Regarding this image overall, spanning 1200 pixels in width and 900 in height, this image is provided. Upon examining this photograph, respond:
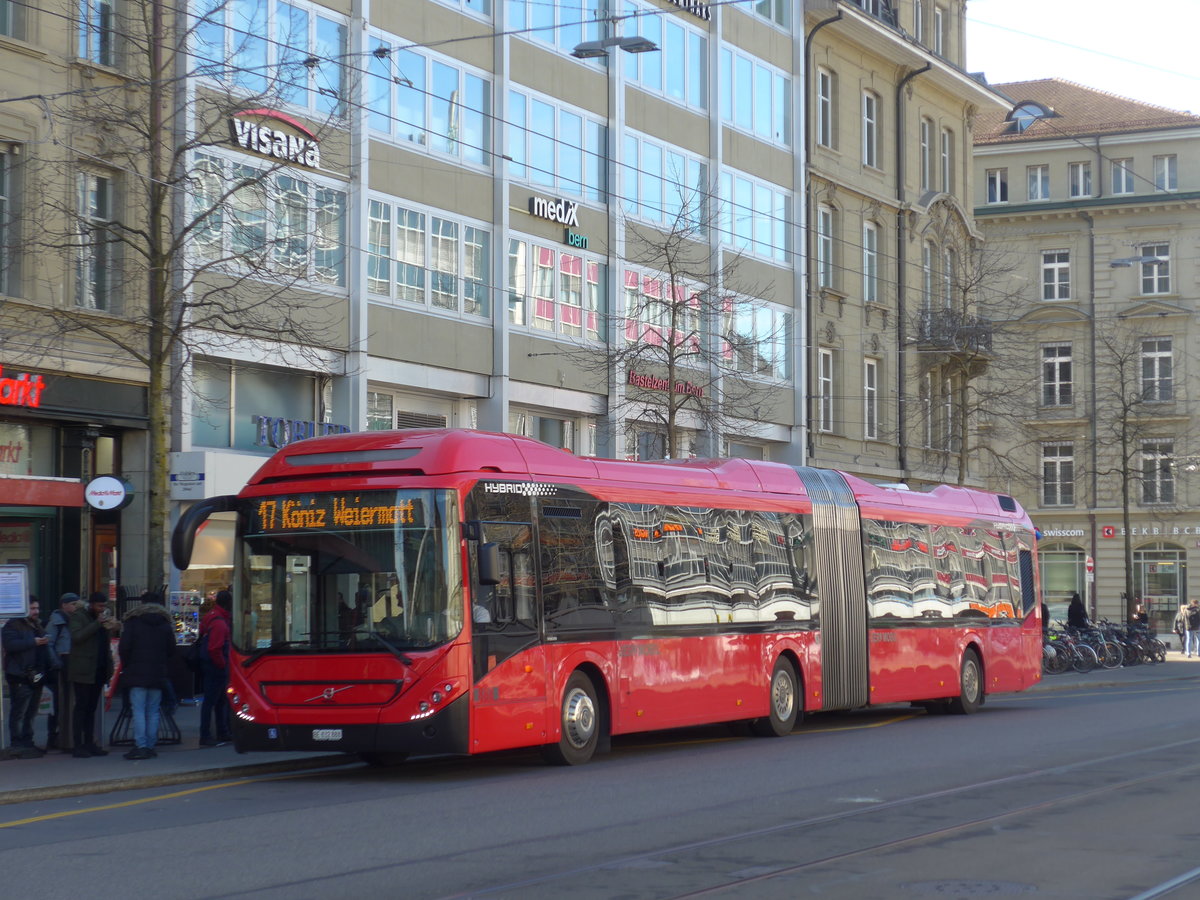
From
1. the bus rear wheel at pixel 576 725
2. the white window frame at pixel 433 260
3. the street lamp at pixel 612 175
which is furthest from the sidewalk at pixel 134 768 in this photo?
the street lamp at pixel 612 175

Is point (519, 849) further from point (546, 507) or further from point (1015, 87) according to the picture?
point (1015, 87)

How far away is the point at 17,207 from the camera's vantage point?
2338 cm

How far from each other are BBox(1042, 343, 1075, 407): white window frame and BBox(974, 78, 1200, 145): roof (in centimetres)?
835

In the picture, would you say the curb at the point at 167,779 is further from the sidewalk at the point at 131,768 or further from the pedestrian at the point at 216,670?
the pedestrian at the point at 216,670

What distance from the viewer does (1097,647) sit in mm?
40656

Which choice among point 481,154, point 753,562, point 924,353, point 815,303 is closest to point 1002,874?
point 753,562

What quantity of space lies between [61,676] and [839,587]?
32.1ft

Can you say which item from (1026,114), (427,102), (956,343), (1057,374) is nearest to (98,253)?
(427,102)

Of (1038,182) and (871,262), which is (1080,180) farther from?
(871,262)

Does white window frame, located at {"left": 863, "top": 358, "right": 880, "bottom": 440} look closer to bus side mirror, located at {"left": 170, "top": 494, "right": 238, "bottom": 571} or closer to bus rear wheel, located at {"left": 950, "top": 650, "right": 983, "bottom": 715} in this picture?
bus rear wheel, located at {"left": 950, "top": 650, "right": 983, "bottom": 715}

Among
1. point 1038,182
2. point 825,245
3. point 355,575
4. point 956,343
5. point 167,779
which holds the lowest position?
point 167,779

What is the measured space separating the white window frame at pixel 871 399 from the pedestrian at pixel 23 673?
3165 cm

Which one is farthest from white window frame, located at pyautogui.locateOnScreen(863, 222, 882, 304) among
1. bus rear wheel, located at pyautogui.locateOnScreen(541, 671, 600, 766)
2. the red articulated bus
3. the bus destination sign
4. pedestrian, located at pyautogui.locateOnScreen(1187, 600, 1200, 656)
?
the bus destination sign

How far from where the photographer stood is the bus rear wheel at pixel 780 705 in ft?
68.3
